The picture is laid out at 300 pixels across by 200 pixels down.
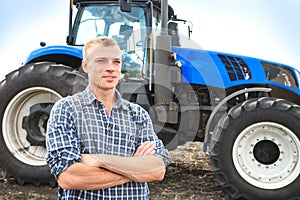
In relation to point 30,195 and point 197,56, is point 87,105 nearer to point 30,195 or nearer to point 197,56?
point 30,195

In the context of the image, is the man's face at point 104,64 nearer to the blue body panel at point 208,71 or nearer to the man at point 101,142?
the man at point 101,142

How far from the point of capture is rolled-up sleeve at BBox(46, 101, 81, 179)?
1740 millimetres

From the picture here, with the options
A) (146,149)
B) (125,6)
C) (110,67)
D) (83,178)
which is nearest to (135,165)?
(146,149)

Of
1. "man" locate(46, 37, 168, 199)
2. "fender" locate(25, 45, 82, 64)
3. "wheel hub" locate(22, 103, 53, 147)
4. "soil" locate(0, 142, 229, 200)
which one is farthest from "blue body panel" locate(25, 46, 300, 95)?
"man" locate(46, 37, 168, 199)

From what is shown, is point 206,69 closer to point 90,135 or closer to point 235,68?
point 235,68

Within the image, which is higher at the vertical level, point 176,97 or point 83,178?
point 176,97

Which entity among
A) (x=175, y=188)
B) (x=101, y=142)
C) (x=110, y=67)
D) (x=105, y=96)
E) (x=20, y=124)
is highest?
(x=110, y=67)

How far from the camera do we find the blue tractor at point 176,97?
3.98m

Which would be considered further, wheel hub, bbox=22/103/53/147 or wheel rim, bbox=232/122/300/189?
wheel hub, bbox=22/103/53/147

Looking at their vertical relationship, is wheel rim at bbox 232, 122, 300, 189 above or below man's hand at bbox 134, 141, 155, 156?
below

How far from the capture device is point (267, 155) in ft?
13.1

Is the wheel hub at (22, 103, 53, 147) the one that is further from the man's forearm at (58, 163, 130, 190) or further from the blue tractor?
the man's forearm at (58, 163, 130, 190)

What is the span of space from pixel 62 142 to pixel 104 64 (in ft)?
1.33

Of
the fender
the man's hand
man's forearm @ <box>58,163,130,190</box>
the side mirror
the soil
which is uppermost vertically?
the side mirror
